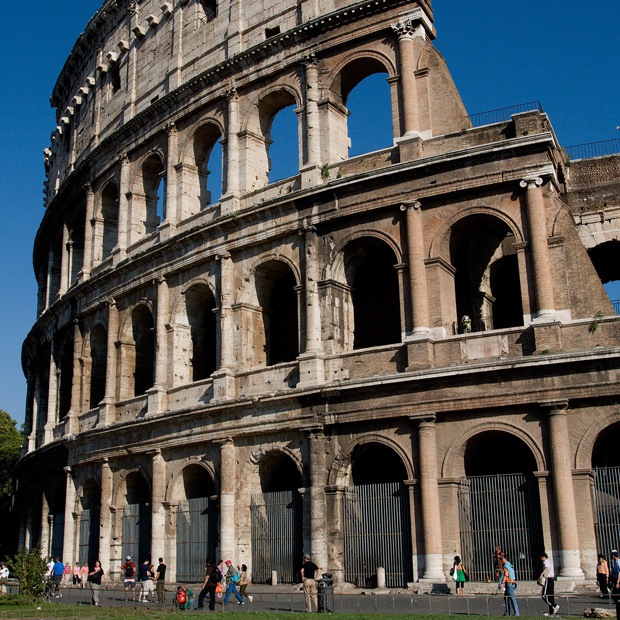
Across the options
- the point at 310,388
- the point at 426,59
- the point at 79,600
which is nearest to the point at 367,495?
the point at 310,388

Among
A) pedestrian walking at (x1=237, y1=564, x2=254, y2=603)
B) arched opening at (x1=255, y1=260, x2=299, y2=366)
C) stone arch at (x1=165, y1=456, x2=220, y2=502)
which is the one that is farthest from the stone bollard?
arched opening at (x1=255, y1=260, x2=299, y2=366)

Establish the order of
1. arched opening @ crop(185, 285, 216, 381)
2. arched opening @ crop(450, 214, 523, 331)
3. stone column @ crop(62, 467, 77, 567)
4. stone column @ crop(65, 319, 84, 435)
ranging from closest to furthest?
1. arched opening @ crop(450, 214, 523, 331)
2. arched opening @ crop(185, 285, 216, 381)
3. stone column @ crop(62, 467, 77, 567)
4. stone column @ crop(65, 319, 84, 435)

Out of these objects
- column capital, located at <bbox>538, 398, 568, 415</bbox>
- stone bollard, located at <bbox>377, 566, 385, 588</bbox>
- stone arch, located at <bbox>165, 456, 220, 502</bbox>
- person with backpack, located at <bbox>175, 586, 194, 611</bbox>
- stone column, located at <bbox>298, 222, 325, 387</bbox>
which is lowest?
person with backpack, located at <bbox>175, 586, 194, 611</bbox>

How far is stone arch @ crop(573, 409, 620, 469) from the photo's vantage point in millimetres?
16891

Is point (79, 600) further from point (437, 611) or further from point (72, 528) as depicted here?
point (437, 611)

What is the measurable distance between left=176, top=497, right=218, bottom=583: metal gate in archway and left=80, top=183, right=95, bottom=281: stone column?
378 inches

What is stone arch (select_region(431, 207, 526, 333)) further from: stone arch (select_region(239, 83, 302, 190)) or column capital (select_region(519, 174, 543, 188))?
stone arch (select_region(239, 83, 302, 190))

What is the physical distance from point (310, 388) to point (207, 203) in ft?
26.7

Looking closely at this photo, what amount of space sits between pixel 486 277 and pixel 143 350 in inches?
414

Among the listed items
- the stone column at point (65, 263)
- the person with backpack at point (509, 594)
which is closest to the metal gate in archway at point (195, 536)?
the person with backpack at point (509, 594)


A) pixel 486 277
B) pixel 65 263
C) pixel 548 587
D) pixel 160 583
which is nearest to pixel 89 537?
pixel 160 583

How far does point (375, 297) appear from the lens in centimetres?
2175

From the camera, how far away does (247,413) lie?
21.0 meters

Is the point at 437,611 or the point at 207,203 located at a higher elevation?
the point at 207,203
